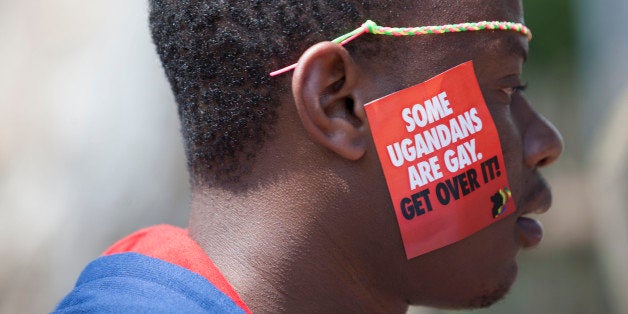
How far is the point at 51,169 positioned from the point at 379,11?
3737 millimetres

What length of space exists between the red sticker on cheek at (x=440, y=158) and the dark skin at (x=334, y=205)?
0.11 ft

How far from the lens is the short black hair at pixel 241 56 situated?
8.29 feet

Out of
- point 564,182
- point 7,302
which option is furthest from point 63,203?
point 564,182

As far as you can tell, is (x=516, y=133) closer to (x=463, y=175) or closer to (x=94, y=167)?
(x=463, y=175)

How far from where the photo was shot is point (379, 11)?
255cm

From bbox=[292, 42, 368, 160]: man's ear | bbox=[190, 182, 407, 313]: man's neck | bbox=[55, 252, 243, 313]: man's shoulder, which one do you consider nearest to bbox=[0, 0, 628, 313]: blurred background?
bbox=[55, 252, 243, 313]: man's shoulder

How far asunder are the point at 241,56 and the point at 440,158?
71cm

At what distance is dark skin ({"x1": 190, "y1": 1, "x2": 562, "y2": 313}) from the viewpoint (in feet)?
8.22

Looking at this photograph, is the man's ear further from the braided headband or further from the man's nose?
the man's nose

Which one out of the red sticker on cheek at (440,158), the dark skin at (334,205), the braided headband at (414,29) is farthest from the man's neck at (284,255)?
the braided headband at (414,29)

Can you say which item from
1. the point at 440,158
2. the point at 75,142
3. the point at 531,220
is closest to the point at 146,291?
Result: the point at 440,158

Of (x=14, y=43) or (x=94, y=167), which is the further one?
(x=14, y=43)

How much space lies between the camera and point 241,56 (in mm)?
2543

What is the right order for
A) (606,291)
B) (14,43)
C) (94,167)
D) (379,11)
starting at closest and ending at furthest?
(379,11)
(94,167)
(14,43)
(606,291)
